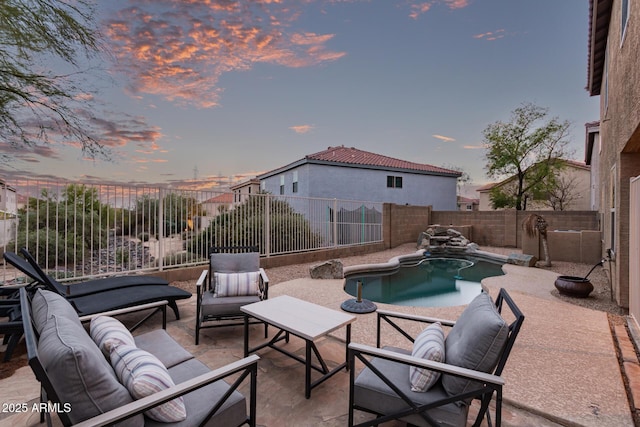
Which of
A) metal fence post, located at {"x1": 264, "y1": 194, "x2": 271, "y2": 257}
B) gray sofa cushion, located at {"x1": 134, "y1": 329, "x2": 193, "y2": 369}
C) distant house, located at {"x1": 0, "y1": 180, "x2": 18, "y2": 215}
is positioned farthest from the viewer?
metal fence post, located at {"x1": 264, "y1": 194, "x2": 271, "y2": 257}

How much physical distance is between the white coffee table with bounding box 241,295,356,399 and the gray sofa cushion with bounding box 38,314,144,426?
1.32 metres

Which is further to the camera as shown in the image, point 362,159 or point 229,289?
point 362,159

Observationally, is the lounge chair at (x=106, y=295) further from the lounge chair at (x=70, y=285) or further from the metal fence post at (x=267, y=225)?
the metal fence post at (x=267, y=225)

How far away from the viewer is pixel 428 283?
26.1 feet

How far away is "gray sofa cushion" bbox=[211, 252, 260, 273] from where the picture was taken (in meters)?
4.25

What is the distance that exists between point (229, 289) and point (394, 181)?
47.9 feet

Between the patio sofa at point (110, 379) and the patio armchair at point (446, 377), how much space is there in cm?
81

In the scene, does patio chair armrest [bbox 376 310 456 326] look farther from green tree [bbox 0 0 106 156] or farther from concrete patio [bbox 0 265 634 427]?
green tree [bbox 0 0 106 156]

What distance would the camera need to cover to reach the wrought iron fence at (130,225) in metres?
4.50

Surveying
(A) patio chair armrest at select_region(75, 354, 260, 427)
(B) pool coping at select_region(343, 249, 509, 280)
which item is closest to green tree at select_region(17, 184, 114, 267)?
(A) patio chair armrest at select_region(75, 354, 260, 427)

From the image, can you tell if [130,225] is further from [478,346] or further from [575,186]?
[575,186]

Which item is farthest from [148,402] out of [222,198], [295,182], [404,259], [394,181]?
[394,181]

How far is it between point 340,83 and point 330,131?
5.13 meters

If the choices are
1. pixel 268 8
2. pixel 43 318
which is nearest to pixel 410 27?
pixel 268 8
